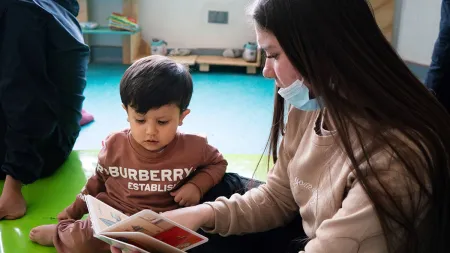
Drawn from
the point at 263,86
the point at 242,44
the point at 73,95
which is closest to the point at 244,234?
the point at 73,95

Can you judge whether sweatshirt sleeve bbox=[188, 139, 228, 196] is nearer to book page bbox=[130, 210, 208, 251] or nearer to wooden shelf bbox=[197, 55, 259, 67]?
book page bbox=[130, 210, 208, 251]

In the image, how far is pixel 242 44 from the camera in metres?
4.10

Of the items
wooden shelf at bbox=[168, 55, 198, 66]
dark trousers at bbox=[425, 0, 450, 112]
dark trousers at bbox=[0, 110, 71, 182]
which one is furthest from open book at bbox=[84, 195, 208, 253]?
wooden shelf at bbox=[168, 55, 198, 66]

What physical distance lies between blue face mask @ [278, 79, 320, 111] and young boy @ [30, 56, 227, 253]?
1.32 feet

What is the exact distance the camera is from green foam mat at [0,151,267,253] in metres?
1.44

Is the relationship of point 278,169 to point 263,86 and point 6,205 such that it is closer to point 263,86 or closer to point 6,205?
point 6,205

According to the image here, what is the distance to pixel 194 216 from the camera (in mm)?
1133

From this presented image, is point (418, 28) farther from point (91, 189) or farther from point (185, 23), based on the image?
point (91, 189)

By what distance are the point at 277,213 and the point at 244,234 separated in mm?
108

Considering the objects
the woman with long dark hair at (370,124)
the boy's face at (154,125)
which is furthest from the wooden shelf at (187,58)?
the woman with long dark hair at (370,124)

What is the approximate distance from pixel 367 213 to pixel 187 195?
64 cm

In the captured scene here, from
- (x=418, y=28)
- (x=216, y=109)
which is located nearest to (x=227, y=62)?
(x=216, y=109)

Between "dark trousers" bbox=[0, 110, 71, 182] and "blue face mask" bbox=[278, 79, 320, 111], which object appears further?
"dark trousers" bbox=[0, 110, 71, 182]

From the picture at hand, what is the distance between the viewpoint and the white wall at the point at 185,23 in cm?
400
